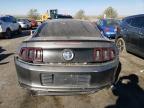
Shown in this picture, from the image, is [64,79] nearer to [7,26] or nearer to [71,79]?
[71,79]

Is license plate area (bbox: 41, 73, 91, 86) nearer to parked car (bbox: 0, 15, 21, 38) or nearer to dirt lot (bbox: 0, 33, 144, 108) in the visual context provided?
dirt lot (bbox: 0, 33, 144, 108)

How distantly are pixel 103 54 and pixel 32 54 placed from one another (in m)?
1.24

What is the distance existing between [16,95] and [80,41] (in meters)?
2.00

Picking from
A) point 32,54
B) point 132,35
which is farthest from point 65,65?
point 132,35

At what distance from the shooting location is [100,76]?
4.54m

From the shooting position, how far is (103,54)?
4680 mm

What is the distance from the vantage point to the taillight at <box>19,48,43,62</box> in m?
4.54

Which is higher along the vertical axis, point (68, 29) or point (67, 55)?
point (68, 29)

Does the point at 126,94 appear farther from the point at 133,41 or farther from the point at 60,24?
the point at 133,41

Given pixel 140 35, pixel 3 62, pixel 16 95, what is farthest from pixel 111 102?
pixel 3 62

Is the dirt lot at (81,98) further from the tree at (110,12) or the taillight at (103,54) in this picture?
the tree at (110,12)

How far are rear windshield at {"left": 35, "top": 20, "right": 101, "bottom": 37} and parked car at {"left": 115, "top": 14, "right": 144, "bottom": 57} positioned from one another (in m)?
3.50

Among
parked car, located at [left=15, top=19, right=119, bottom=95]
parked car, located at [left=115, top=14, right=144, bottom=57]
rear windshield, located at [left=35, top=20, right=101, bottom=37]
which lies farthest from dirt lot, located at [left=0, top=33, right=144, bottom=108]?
parked car, located at [left=115, top=14, right=144, bottom=57]

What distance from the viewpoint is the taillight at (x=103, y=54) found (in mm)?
4605
